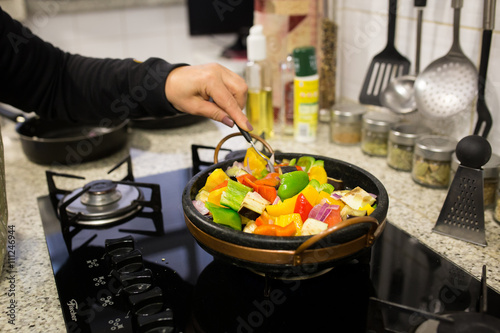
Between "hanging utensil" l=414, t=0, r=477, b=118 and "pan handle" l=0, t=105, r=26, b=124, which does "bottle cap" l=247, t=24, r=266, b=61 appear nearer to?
"hanging utensil" l=414, t=0, r=477, b=118

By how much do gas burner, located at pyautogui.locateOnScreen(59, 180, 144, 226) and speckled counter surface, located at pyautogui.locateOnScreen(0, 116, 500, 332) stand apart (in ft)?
0.29

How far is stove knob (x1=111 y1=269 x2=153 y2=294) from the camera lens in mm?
698

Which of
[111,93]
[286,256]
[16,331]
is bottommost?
[16,331]

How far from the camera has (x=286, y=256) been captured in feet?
2.05

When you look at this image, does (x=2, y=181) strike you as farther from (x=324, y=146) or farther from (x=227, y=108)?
(x=324, y=146)

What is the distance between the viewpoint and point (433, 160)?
1.01 meters

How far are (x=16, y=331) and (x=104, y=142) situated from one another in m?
0.65

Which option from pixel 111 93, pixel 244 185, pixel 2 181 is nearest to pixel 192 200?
pixel 244 185

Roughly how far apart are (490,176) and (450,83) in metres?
0.23

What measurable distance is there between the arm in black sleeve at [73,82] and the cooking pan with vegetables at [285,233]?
31 cm

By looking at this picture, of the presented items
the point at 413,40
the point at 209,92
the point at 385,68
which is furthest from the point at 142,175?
the point at 413,40

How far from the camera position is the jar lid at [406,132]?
1.09 metres

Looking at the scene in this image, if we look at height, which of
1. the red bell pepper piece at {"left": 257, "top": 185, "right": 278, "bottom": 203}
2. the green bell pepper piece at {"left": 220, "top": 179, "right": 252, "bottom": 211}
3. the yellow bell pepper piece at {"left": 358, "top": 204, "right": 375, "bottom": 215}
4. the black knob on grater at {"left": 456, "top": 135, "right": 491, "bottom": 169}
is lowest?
the yellow bell pepper piece at {"left": 358, "top": 204, "right": 375, "bottom": 215}

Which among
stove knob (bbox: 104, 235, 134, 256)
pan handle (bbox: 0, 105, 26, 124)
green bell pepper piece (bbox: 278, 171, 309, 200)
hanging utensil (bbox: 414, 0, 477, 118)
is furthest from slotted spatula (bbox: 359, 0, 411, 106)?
pan handle (bbox: 0, 105, 26, 124)
